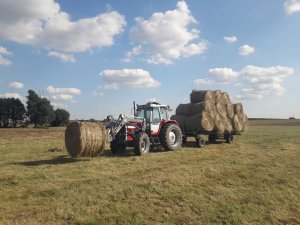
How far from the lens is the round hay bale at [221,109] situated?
18.4 m

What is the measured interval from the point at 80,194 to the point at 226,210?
3.08 m

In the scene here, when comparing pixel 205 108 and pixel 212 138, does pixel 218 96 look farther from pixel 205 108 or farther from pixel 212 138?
pixel 212 138

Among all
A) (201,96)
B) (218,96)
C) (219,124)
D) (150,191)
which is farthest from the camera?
(218,96)

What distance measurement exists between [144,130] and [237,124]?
6711 millimetres

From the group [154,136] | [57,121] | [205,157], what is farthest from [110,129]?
[57,121]

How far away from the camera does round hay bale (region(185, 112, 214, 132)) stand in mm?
17281

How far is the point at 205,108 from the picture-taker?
17.6 m

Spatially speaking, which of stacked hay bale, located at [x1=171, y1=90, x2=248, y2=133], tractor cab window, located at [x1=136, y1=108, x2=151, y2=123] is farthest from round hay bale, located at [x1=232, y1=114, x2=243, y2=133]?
tractor cab window, located at [x1=136, y1=108, x2=151, y2=123]

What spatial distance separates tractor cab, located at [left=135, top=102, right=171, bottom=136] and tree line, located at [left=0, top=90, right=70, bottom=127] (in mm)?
49164

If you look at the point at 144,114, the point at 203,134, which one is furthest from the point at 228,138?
the point at 144,114

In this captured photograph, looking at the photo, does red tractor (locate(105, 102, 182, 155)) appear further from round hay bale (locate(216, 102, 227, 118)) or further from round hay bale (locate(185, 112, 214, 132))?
round hay bale (locate(216, 102, 227, 118))

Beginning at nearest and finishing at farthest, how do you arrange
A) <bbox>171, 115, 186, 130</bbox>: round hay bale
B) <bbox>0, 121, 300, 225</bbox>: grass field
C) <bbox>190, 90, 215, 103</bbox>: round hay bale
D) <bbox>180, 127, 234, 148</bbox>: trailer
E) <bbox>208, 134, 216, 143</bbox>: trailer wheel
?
<bbox>0, 121, 300, 225</bbox>: grass field < <bbox>180, 127, 234, 148</bbox>: trailer < <bbox>190, 90, 215, 103</bbox>: round hay bale < <bbox>171, 115, 186, 130</bbox>: round hay bale < <bbox>208, 134, 216, 143</bbox>: trailer wheel

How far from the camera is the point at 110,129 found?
13680 mm

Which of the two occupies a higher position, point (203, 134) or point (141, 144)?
point (203, 134)
